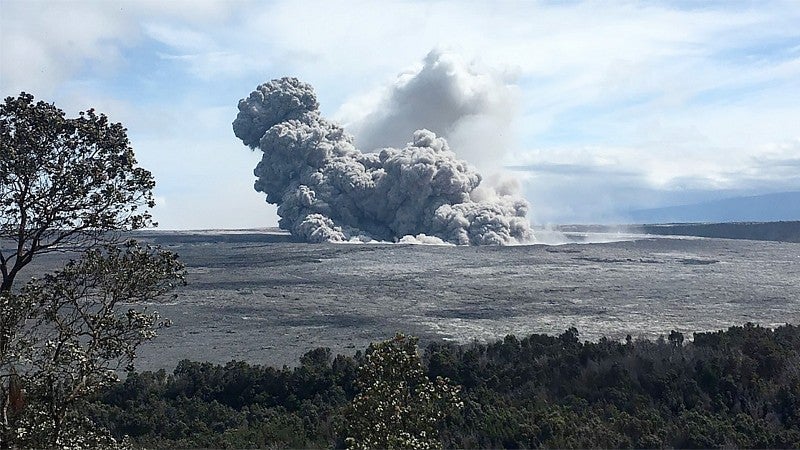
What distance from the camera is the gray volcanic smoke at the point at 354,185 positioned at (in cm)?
7288

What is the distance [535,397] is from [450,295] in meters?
20.5

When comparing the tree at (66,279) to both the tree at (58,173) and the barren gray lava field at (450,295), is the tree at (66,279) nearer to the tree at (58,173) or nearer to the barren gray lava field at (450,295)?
the tree at (58,173)

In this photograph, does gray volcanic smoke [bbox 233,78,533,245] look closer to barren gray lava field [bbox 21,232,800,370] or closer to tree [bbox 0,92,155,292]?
barren gray lava field [bbox 21,232,800,370]

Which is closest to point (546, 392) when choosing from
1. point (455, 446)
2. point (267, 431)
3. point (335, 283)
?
point (455, 446)

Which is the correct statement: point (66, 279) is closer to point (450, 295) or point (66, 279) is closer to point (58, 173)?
point (58, 173)

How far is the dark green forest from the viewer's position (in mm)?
17203

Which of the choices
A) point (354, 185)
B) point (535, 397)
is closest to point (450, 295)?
point (535, 397)

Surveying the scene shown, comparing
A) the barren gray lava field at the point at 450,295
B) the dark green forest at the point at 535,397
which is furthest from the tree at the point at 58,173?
the barren gray lava field at the point at 450,295

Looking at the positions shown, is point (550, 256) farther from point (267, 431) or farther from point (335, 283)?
point (267, 431)

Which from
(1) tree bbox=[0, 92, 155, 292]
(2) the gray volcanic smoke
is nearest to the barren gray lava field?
(2) the gray volcanic smoke

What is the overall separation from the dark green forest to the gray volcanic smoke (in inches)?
1873

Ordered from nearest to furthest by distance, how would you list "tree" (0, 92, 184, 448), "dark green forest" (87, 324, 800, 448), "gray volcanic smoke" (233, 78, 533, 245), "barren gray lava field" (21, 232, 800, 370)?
"tree" (0, 92, 184, 448) < "dark green forest" (87, 324, 800, 448) < "barren gray lava field" (21, 232, 800, 370) < "gray volcanic smoke" (233, 78, 533, 245)

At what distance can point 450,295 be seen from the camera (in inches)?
1594

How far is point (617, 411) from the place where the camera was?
18.5 metres
